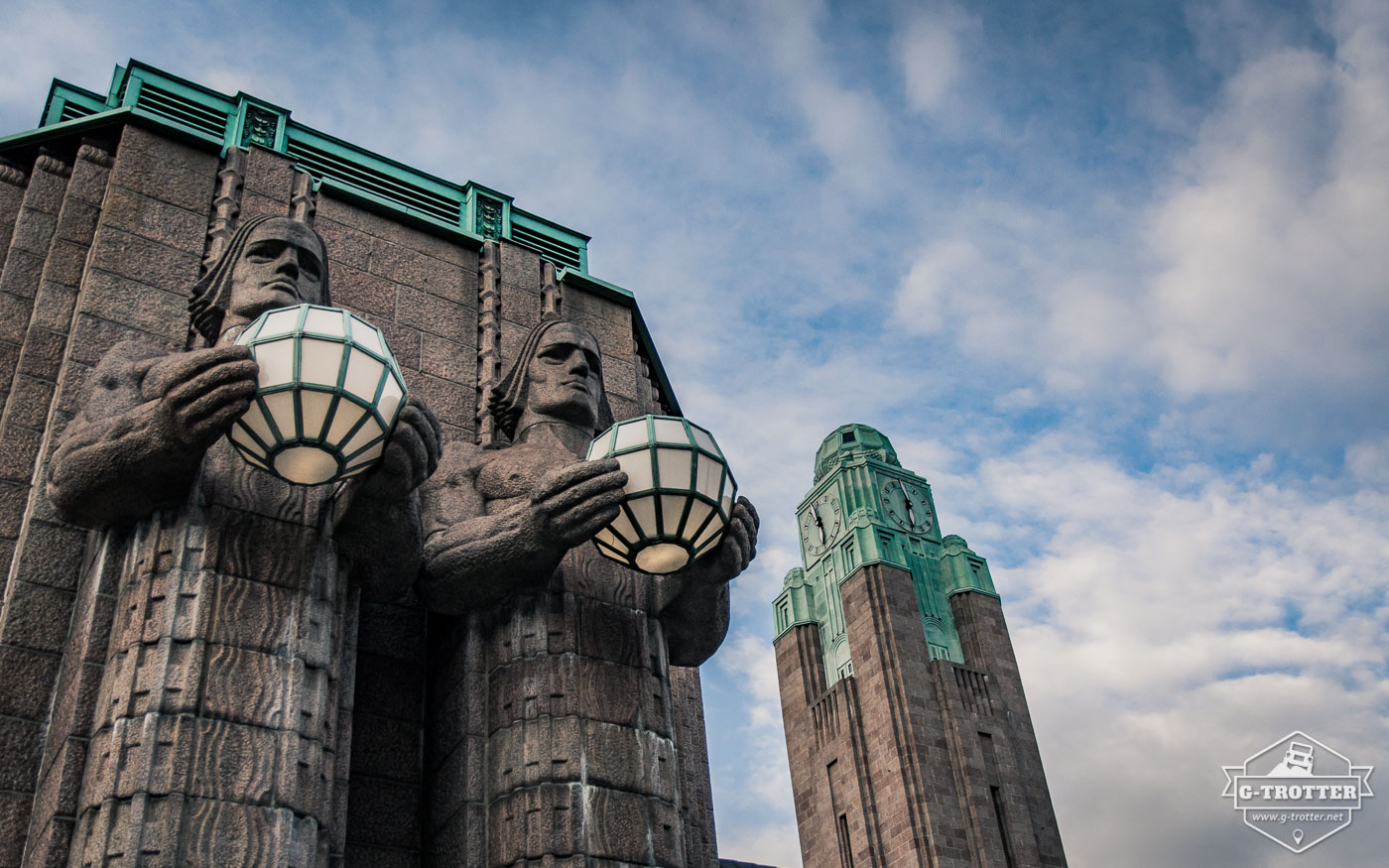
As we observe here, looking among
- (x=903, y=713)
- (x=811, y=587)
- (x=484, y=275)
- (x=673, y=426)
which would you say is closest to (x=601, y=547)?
(x=673, y=426)

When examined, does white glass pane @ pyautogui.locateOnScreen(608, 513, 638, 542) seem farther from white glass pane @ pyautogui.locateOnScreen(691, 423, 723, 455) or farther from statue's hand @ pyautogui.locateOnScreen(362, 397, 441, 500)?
statue's hand @ pyautogui.locateOnScreen(362, 397, 441, 500)

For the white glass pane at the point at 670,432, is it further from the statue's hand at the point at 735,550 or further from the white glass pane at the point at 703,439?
the statue's hand at the point at 735,550

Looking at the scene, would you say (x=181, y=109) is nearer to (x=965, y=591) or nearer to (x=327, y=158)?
(x=327, y=158)

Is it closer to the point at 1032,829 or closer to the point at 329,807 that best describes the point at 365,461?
the point at 329,807

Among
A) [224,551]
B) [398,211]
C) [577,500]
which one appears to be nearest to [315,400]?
[224,551]

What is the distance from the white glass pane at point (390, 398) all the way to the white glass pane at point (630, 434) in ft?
3.12

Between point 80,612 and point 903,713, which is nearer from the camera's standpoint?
point 80,612

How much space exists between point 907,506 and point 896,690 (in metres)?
9.52

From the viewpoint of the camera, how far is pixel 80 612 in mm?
4961

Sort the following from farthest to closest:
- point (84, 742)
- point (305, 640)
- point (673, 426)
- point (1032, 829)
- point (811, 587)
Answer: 1. point (811, 587)
2. point (1032, 829)
3. point (673, 426)
4. point (305, 640)
5. point (84, 742)

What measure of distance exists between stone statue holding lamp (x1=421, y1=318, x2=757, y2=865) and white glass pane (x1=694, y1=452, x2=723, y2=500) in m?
0.29

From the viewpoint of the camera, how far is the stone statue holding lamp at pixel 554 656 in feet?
16.7

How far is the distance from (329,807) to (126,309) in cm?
298

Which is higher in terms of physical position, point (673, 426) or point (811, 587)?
point (811, 587)
